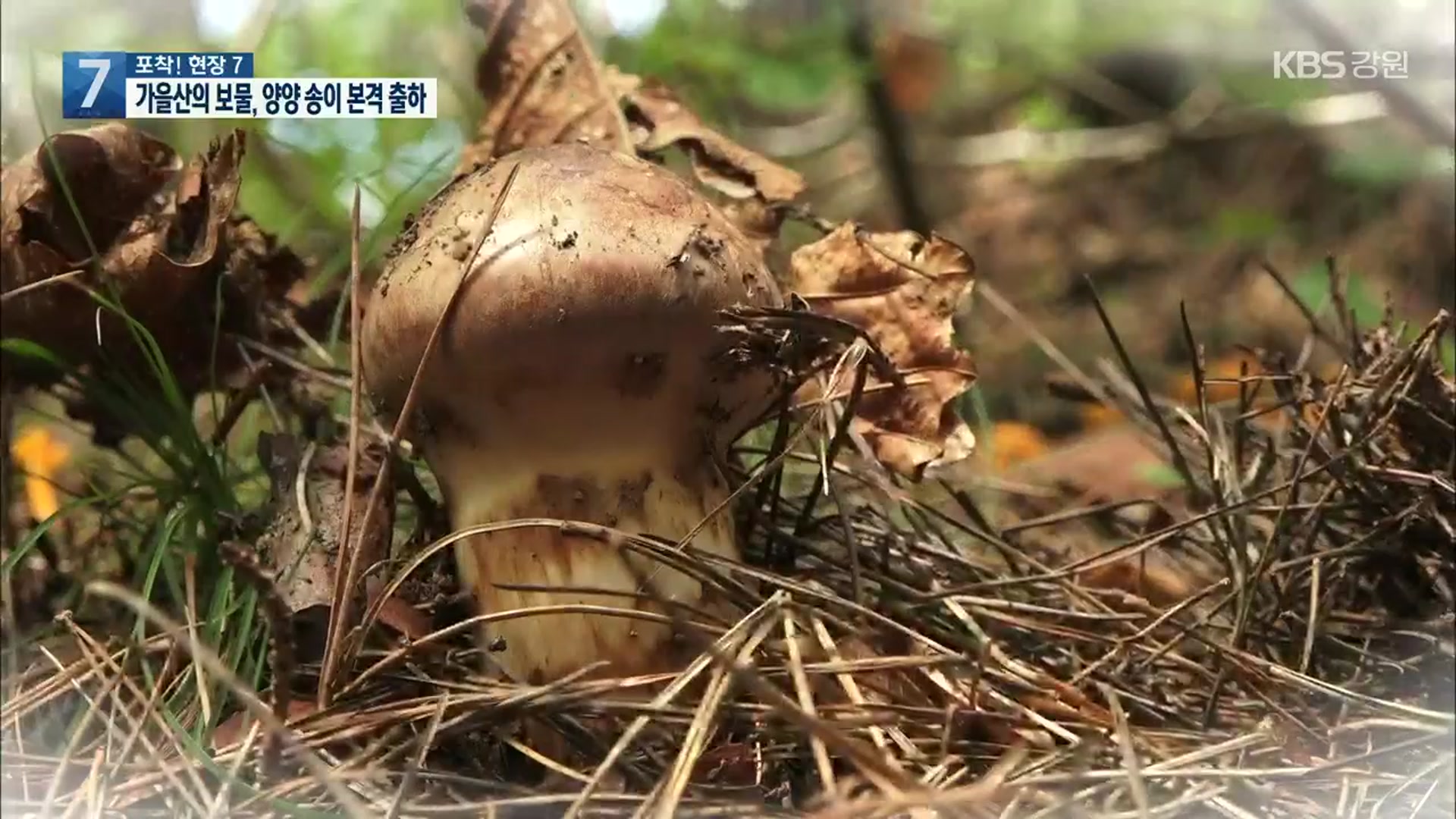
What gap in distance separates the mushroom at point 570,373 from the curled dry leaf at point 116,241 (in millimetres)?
253

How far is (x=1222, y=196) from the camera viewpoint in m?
2.94

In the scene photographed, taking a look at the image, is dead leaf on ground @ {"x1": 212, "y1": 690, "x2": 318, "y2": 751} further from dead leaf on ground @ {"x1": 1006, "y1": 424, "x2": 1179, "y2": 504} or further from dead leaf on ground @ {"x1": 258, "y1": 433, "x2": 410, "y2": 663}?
dead leaf on ground @ {"x1": 1006, "y1": 424, "x2": 1179, "y2": 504}

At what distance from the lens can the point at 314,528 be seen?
36.5 inches

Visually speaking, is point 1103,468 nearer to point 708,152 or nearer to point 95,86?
point 708,152

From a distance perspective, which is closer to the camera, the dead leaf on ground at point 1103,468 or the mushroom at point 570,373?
the mushroom at point 570,373

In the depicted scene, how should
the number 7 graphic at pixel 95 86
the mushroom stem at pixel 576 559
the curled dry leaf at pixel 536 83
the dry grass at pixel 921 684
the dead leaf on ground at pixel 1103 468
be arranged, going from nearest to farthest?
1. the dry grass at pixel 921 684
2. the mushroom stem at pixel 576 559
3. the number 7 graphic at pixel 95 86
4. the curled dry leaf at pixel 536 83
5. the dead leaf on ground at pixel 1103 468

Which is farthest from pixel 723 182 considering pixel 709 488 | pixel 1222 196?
pixel 1222 196

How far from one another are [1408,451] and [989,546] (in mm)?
394

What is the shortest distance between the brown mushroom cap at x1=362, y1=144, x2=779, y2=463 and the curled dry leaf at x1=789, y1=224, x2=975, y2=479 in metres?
0.21

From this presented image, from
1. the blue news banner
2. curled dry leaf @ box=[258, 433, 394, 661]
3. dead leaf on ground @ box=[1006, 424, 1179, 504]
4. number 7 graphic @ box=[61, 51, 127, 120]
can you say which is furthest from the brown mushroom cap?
dead leaf on ground @ box=[1006, 424, 1179, 504]

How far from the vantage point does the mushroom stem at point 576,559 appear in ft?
2.75

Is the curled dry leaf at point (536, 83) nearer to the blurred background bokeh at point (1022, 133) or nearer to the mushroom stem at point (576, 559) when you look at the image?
the blurred background bokeh at point (1022, 133)

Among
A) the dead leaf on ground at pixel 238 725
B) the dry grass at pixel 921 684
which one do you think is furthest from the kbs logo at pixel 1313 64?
the dead leaf on ground at pixel 238 725

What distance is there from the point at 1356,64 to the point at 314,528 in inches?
45.4
